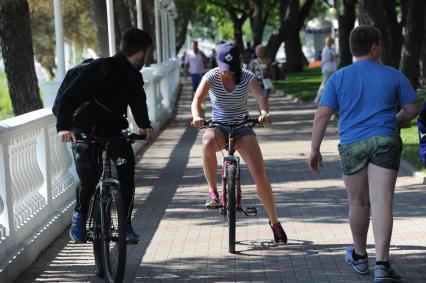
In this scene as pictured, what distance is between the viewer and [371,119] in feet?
23.9

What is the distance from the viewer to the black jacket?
7.55 meters

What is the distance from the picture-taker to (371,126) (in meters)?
7.27

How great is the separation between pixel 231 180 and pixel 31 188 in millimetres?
1767

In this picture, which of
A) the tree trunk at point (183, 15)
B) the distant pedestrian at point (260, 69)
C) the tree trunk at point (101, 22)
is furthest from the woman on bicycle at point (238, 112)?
the tree trunk at point (183, 15)

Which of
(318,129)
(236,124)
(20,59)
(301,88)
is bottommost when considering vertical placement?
(301,88)

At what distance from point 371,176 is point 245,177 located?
23.6 feet

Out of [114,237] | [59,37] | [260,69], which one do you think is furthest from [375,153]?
[260,69]

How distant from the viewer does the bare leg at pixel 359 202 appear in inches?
291

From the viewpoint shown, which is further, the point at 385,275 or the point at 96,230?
the point at 96,230

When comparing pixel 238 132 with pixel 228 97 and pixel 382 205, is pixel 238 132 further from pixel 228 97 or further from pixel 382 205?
pixel 382 205

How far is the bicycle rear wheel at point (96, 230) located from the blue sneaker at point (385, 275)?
192 cm

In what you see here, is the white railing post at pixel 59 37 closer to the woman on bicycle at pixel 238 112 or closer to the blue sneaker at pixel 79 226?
the woman on bicycle at pixel 238 112

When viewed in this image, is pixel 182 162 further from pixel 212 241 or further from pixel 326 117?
pixel 326 117

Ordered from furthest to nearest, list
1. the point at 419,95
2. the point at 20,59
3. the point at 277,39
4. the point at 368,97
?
the point at 277,39 → the point at 419,95 → the point at 20,59 → the point at 368,97
